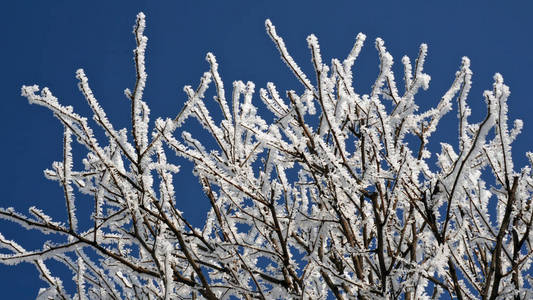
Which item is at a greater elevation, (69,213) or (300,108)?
(300,108)

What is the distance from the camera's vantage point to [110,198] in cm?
251

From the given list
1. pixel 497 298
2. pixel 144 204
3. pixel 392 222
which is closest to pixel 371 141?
pixel 392 222

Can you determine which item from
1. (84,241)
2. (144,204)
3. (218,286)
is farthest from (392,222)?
(84,241)

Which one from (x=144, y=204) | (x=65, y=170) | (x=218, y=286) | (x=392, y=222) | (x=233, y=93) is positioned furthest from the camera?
(x=392, y=222)

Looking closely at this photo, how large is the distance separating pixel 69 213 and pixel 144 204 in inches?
15.3

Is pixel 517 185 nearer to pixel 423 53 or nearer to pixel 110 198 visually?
pixel 423 53

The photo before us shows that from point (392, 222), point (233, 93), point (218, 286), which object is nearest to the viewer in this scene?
point (218, 286)

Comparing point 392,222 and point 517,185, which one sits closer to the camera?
point 517,185

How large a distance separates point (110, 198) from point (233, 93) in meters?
1.02

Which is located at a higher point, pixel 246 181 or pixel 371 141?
pixel 371 141

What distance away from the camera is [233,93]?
2922 millimetres

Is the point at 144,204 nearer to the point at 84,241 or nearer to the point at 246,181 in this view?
the point at 84,241

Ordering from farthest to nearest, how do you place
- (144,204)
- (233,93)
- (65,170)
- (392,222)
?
(392,222)
(233,93)
(144,204)
(65,170)

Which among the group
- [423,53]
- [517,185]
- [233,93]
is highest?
[423,53]
